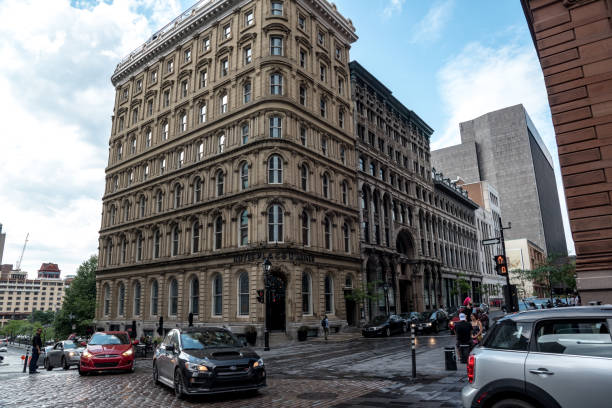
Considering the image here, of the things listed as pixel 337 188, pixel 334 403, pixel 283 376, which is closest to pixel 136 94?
pixel 337 188

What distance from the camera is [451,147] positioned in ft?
491

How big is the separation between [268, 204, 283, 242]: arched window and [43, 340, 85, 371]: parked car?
14.2 metres

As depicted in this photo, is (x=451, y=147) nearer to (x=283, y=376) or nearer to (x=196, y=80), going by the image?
(x=196, y=80)

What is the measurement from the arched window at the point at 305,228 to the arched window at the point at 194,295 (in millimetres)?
10167

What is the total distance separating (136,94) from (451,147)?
124644mm

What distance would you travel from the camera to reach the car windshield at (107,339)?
15834 millimetres

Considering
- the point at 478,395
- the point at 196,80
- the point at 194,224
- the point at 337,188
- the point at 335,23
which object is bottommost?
the point at 478,395

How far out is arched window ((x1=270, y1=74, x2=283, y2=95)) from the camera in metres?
34.2

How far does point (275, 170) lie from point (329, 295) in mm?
11515

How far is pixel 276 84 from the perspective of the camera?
3422 cm

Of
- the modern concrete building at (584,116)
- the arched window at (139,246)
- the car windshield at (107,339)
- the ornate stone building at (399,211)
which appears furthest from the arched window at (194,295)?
the modern concrete building at (584,116)

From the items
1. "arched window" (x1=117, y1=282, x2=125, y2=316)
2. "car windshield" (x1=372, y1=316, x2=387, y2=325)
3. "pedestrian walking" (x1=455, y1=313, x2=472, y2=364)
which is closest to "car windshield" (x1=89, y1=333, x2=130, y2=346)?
"pedestrian walking" (x1=455, y1=313, x2=472, y2=364)

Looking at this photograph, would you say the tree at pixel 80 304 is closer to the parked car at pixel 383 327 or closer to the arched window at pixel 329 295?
the arched window at pixel 329 295

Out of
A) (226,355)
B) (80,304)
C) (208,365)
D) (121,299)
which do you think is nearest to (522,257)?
(121,299)
